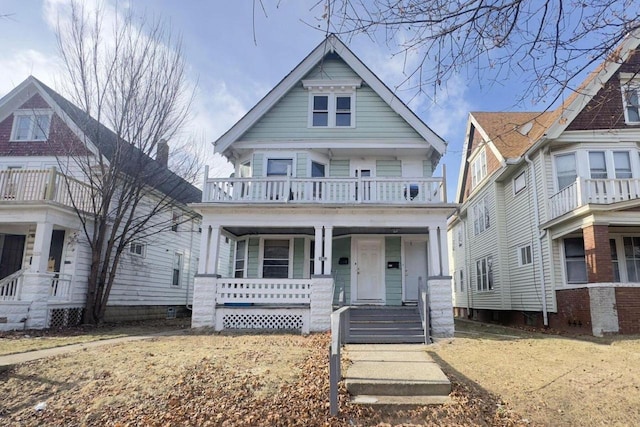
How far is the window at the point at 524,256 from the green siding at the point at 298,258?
8.76m

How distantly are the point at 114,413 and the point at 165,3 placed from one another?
492 centimetres

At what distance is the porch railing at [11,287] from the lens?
12.3 meters

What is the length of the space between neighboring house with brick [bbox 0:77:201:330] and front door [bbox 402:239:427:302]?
10266mm

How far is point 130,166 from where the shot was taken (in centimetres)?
1541

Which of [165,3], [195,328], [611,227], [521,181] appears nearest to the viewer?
[165,3]

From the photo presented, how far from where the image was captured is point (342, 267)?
14.6 metres

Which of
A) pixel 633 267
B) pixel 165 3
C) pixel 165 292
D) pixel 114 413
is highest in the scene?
pixel 165 3

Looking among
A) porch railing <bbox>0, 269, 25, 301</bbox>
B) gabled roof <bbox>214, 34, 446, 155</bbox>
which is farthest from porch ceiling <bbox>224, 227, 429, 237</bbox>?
porch railing <bbox>0, 269, 25, 301</bbox>

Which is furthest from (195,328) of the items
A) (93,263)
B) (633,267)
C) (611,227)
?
(633,267)

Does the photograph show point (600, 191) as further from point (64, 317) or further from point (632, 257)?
point (64, 317)

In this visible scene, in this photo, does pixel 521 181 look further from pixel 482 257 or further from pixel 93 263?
pixel 93 263

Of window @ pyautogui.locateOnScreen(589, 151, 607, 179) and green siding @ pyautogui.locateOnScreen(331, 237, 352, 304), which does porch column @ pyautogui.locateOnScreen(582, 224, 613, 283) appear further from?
green siding @ pyautogui.locateOnScreen(331, 237, 352, 304)

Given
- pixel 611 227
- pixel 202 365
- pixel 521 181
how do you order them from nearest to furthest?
pixel 202 365 < pixel 611 227 < pixel 521 181

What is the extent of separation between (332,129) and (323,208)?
158 inches
